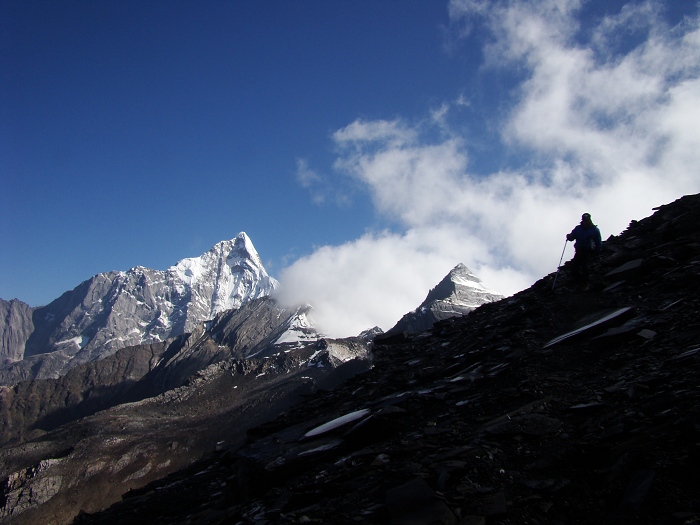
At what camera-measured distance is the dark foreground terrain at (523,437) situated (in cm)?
611

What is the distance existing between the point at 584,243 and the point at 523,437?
14014 mm

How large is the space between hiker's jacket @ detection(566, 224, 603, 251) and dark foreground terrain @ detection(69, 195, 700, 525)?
1.51m

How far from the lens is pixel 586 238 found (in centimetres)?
1934

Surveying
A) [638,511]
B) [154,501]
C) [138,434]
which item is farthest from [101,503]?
[638,511]

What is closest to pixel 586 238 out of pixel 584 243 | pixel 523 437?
pixel 584 243

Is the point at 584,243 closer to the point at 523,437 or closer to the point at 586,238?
the point at 586,238

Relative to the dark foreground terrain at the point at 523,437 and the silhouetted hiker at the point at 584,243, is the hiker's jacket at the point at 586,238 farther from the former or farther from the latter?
the dark foreground terrain at the point at 523,437

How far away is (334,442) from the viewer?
11.1 m

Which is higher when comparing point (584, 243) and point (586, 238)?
point (586, 238)

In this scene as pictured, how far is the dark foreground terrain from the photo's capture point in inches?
241

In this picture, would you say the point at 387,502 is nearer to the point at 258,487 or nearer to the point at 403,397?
the point at 258,487

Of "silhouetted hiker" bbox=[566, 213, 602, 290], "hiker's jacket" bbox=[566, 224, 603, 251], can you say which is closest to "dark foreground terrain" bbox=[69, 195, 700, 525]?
"silhouetted hiker" bbox=[566, 213, 602, 290]

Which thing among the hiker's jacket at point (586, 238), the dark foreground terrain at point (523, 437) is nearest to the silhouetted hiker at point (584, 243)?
the hiker's jacket at point (586, 238)

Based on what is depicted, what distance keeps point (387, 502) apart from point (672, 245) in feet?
59.1
